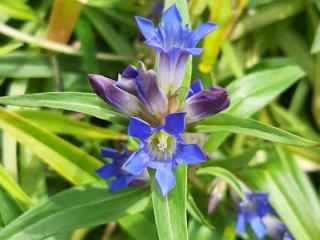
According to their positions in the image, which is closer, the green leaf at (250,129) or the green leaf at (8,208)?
the green leaf at (250,129)

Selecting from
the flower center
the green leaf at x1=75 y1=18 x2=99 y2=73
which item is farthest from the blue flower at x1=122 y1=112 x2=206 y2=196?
the green leaf at x1=75 y1=18 x2=99 y2=73

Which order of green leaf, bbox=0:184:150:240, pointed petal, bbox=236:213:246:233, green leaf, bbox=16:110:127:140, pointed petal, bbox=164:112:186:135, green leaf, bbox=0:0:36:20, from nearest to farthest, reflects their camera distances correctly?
pointed petal, bbox=164:112:186:135, green leaf, bbox=0:184:150:240, pointed petal, bbox=236:213:246:233, green leaf, bbox=16:110:127:140, green leaf, bbox=0:0:36:20

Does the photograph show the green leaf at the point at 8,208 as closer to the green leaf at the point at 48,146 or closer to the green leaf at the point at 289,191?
→ the green leaf at the point at 48,146

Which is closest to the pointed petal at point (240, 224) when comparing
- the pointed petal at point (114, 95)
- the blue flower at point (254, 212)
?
the blue flower at point (254, 212)

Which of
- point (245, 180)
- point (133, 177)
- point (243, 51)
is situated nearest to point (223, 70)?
point (243, 51)

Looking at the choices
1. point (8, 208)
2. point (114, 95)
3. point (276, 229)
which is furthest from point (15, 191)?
point (276, 229)

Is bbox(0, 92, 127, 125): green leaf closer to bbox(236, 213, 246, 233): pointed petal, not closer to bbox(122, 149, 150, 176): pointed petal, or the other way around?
bbox(122, 149, 150, 176): pointed petal

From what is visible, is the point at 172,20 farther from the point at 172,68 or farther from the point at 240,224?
the point at 240,224
